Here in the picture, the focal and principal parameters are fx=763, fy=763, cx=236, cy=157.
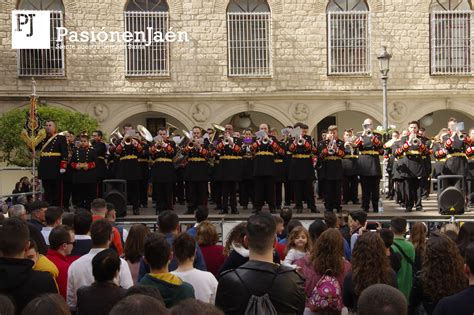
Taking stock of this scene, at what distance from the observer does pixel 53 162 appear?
16.2 metres

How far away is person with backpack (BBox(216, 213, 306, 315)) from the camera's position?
482 cm

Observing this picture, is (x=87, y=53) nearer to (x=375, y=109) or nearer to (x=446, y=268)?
(x=375, y=109)

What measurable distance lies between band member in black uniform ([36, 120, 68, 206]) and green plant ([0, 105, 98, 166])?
7.75 meters

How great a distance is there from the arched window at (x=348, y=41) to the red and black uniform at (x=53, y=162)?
45.1ft

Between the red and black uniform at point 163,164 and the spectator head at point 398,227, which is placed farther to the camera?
the red and black uniform at point 163,164

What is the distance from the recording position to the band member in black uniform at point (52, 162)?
1617 cm

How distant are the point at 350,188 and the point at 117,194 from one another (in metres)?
6.10

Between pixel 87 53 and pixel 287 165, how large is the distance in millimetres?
12387

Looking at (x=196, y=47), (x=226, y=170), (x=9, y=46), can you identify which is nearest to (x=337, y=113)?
(x=196, y=47)

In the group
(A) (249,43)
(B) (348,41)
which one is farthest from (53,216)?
(B) (348,41)

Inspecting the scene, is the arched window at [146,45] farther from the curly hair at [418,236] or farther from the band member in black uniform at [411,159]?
the curly hair at [418,236]

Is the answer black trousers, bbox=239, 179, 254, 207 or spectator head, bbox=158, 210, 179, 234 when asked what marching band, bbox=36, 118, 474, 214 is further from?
spectator head, bbox=158, 210, 179, 234

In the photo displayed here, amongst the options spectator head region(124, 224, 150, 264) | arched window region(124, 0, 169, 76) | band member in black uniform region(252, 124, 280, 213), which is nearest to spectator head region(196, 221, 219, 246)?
spectator head region(124, 224, 150, 264)

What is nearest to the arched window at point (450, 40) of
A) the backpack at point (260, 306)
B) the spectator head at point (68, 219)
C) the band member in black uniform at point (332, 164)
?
the band member in black uniform at point (332, 164)
